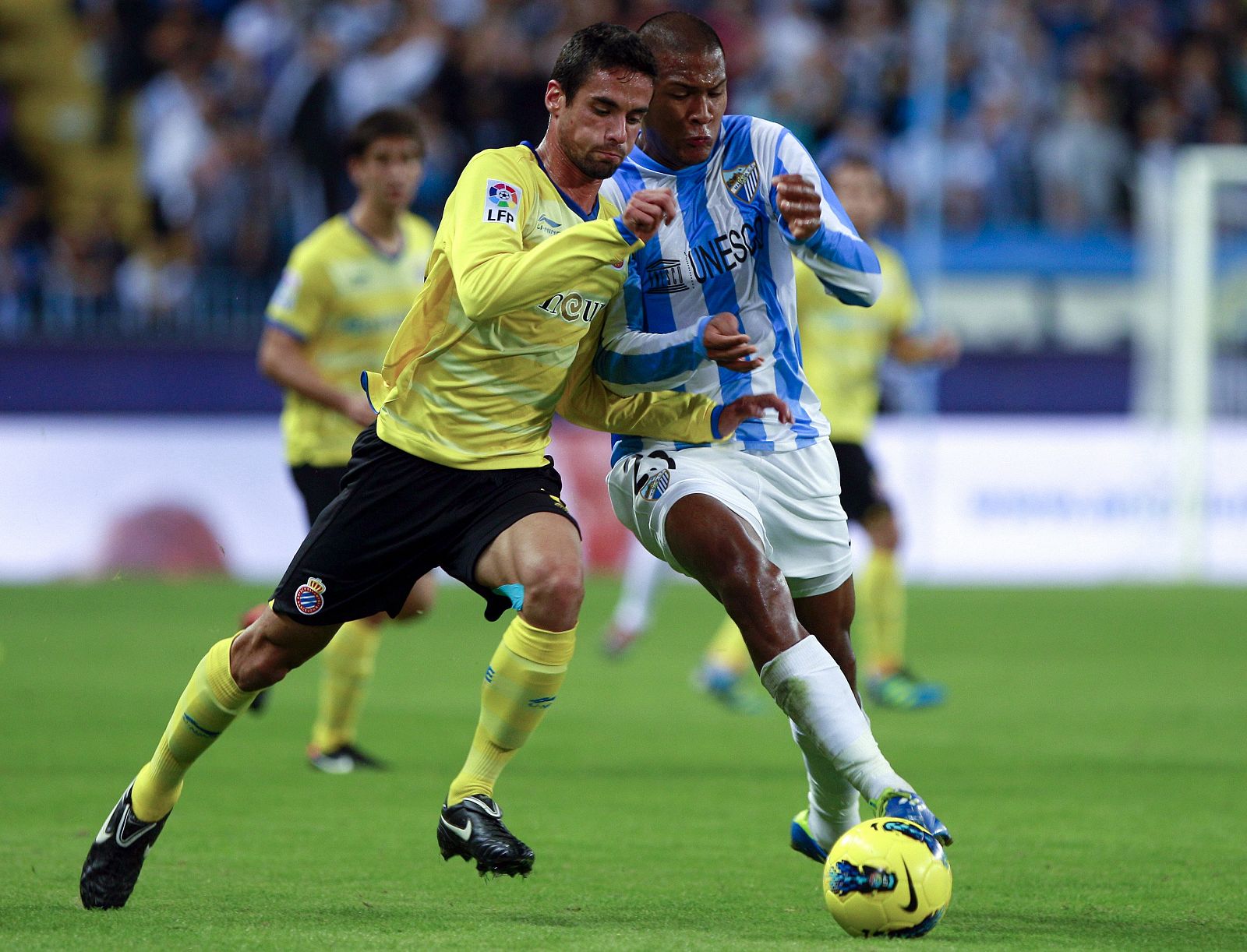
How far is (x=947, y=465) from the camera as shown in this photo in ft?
52.9

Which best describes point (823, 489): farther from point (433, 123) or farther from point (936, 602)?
point (433, 123)

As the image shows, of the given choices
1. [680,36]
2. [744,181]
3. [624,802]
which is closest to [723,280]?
[744,181]

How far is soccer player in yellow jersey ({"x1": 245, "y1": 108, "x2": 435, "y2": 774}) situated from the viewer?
24.5ft

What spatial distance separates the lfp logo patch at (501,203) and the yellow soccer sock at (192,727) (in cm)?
132

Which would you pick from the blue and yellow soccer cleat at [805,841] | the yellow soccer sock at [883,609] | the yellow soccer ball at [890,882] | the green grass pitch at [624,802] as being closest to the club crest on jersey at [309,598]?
the green grass pitch at [624,802]

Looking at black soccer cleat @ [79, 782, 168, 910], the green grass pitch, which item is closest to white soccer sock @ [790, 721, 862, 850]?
the green grass pitch

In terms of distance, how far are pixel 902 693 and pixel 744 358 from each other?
512 centimetres

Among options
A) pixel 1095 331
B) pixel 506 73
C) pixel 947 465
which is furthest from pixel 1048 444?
pixel 506 73

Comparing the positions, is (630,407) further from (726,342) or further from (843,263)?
(843,263)

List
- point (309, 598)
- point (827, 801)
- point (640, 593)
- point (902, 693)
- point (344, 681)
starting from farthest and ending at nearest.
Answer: point (640, 593) < point (902, 693) < point (344, 681) < point (827, 801) < point (309, 598)

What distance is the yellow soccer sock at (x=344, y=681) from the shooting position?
737 centimetres

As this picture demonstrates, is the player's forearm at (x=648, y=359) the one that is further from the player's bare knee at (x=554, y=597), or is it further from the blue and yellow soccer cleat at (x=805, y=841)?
the blue and yellow soccer cleat at (x=805, y=841)

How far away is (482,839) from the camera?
4.60 metres

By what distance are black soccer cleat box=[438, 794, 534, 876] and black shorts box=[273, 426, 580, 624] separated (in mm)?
500
